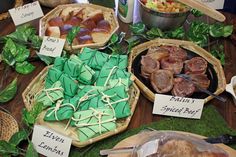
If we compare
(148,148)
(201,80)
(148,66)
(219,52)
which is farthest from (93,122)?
(219,52)

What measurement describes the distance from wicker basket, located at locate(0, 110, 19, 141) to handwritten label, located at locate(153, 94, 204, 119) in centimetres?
42

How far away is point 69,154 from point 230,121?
0.52 m

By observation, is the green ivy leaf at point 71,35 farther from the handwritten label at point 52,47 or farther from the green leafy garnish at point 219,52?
the green leafy garnish at point 219,52

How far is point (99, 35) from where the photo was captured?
3.96ft

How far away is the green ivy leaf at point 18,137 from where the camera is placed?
0.87 m

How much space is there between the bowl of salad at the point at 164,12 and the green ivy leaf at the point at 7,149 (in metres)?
0.70

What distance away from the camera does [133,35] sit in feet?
4.22

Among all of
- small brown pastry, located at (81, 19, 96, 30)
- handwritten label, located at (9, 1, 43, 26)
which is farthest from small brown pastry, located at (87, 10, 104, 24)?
handwritten label, located at (9, 1, 43, 26)

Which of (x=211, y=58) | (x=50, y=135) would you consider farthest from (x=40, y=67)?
(x=211, y=58)

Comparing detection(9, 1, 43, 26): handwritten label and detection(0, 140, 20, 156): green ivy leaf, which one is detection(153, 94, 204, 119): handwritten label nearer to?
detection(0, 140, 20, 156): green ivy leaf

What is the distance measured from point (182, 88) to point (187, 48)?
0.75 ft

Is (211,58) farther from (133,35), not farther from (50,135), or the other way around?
(50,135)

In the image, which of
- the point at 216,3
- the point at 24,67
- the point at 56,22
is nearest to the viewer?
the point at 24,67

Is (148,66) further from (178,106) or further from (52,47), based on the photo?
(52,47)
